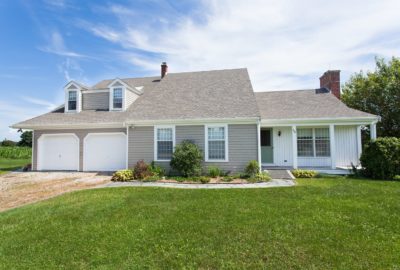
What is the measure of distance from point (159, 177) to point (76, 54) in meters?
9.08

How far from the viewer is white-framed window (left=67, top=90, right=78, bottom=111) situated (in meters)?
16.2

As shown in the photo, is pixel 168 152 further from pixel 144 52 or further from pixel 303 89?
pixel 303 89

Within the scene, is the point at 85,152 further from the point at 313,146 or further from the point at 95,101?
the point at 313,146

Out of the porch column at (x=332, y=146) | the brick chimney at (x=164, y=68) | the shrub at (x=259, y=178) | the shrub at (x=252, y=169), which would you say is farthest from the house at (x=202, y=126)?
the brick chimney at (x=164, y=68)

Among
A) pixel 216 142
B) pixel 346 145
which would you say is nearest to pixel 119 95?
pixel 216 142

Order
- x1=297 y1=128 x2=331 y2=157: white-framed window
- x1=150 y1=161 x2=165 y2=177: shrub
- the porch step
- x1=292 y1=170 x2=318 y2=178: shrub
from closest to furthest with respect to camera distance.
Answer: the porch step < x1=292 y1=170 x2=318 y2=178: shrub < x1=150 y1=161 x2=165 y2=177: shrub < x1=297 y1=128 x2=331 y2=157: white-framed window

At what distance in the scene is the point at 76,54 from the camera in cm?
1384

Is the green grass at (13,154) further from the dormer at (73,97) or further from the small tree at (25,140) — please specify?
the dormer at (73,97)

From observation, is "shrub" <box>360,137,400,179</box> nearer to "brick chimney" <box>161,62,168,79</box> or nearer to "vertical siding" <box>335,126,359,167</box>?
"vertical siding" <box>335,126,359,167</box>

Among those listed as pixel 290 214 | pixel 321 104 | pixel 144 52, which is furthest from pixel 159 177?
pixel 321 104

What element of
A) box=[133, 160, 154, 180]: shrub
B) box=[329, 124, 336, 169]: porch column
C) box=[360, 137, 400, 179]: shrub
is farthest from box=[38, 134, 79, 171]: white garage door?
box=[360, 137, 400, 179]: shrub

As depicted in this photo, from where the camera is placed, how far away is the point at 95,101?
16.3m

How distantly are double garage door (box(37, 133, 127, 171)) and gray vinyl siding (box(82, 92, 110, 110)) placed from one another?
102 inches

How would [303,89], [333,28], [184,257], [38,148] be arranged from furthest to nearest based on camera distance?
1. [303,89]
2. [38,148]
3. [333,28]
4. [184,257]
